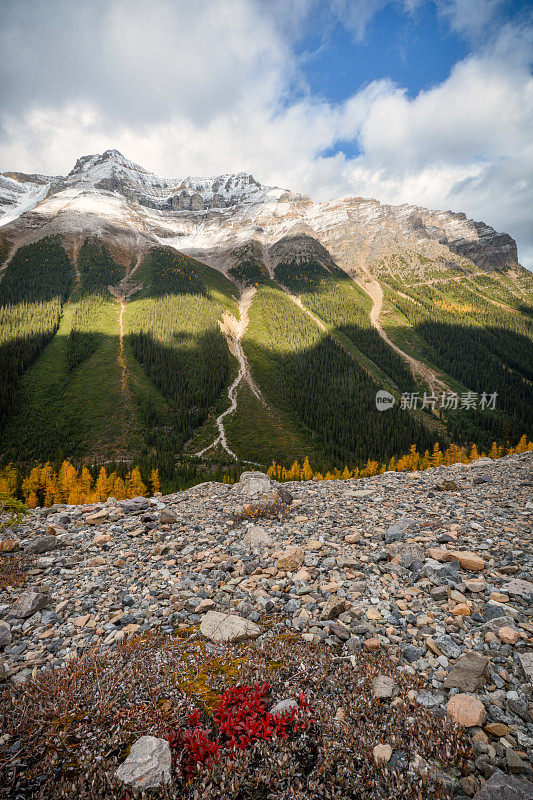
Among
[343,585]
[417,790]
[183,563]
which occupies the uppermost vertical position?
[417,790]

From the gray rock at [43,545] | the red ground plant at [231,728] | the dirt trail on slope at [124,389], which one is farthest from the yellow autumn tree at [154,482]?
the red ground plant at [231,728]

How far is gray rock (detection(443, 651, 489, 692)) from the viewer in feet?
13.3

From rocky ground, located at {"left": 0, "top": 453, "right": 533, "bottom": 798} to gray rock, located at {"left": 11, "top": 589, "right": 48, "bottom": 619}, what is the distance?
38mm

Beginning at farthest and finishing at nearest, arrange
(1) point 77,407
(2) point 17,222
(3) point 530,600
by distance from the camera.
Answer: (2) point 17,222 → (1) point 77,407 → (3) point 530,600

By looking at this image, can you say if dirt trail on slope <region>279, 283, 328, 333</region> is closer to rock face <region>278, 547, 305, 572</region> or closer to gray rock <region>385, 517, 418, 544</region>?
gray rock <region>385, 517, 418, 544</region>

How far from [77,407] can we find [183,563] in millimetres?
85873

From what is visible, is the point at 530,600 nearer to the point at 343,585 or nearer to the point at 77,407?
the point at 343,585

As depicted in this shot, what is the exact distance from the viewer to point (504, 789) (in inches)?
114

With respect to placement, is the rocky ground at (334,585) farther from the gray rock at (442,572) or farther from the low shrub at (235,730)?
the low shrub at (235,730)

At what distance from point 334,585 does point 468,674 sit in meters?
2.98

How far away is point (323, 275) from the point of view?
198375 mm

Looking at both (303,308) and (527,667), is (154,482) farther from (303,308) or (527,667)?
(303,308)

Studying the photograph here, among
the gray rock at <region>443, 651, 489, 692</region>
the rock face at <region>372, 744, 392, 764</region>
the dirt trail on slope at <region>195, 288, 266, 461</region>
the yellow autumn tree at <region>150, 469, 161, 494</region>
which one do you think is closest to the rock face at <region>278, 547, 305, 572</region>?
the gray rock at <region>443, 651, 489, 692</region>

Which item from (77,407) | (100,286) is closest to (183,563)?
(77,407)
